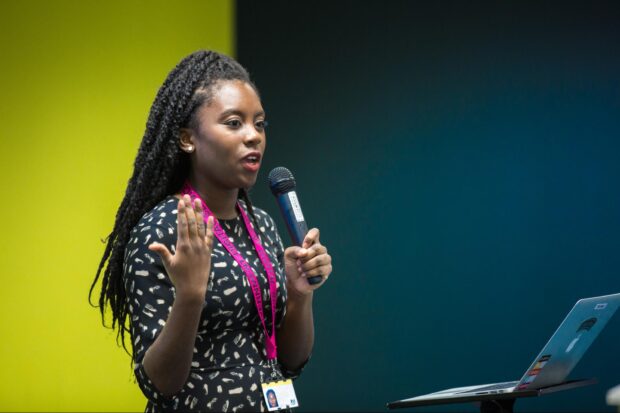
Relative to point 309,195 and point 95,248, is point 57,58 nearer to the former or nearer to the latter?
point 95,248

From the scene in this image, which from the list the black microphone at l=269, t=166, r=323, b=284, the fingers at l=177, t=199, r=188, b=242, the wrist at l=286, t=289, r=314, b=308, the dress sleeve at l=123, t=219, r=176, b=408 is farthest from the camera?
the wrist at l=286, t=289, r=314, b=308

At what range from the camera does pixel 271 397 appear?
1.82 m

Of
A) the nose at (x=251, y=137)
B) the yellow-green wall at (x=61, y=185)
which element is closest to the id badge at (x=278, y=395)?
the nose at (x=251, y=137)

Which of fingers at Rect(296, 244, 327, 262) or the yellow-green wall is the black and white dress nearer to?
fingers at Rect(296, 244, 327, 262)

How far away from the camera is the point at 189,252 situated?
1.60 m

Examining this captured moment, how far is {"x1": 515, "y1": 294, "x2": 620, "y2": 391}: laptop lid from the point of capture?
6.25 feet

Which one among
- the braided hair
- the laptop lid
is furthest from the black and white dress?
the laptop lid

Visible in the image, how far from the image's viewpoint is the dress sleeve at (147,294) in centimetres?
174

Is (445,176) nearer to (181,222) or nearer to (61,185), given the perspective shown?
(61,185)

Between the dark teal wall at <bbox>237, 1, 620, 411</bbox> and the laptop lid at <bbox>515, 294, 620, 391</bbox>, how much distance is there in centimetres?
207

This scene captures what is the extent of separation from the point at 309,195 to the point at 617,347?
1590 millimetres

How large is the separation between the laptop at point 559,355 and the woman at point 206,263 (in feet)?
1.03

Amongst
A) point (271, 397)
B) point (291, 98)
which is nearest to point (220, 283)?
point (271, 397)

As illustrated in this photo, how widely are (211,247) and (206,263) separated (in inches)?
1.5
